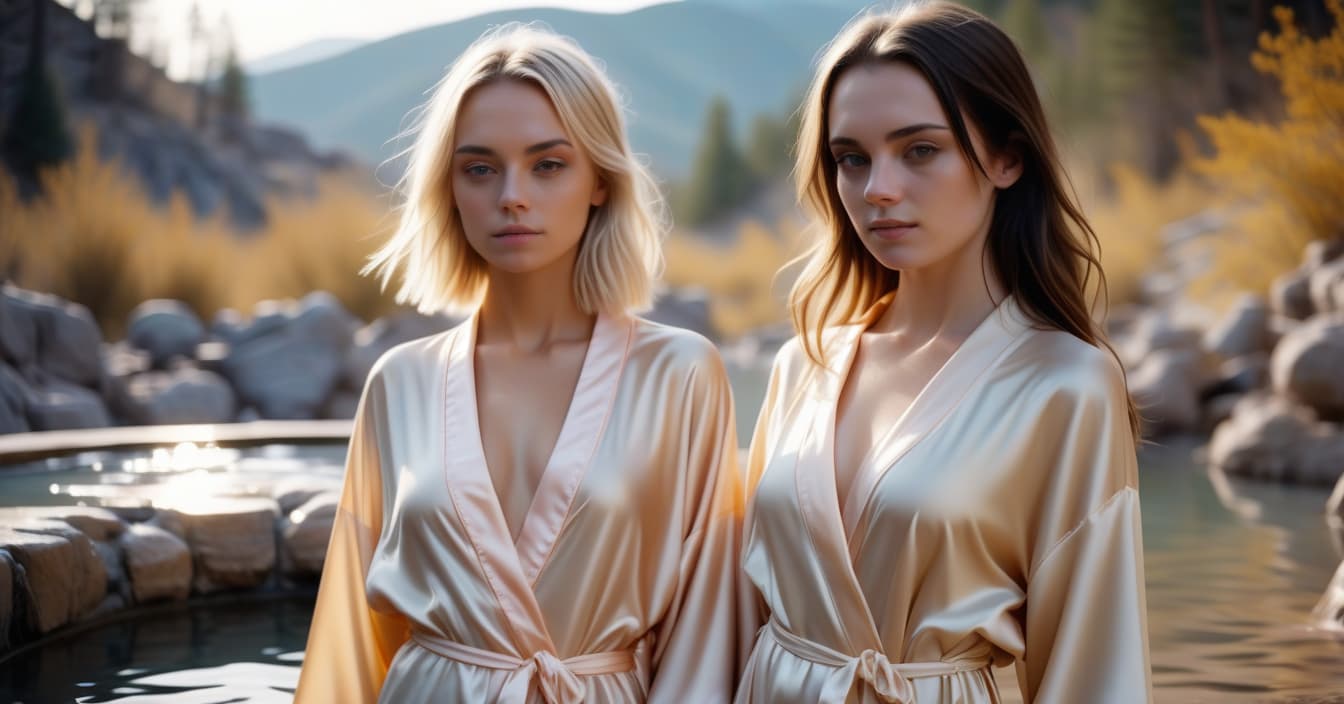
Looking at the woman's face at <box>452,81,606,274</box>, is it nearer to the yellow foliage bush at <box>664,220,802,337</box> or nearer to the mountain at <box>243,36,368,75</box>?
the yellow foliage bush at <box>664,220,802,337</box>

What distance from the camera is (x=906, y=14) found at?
6.17 ft

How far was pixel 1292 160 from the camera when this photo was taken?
9.31 meters

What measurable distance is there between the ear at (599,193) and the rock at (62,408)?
17.7 ft

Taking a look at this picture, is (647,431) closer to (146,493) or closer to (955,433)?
(955,433)

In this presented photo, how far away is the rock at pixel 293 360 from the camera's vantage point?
28.5ft

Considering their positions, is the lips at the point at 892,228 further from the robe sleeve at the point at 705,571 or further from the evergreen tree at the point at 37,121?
the evergreen tree at the point at 37,121

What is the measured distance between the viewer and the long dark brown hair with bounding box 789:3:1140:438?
1812 mm

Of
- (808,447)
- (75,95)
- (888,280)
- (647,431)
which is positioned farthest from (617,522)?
(75,95)

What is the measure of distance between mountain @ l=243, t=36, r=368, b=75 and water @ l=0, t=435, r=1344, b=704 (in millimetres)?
46551

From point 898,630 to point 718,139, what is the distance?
28.3 metres

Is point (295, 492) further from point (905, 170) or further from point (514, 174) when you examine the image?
point (905, 170)

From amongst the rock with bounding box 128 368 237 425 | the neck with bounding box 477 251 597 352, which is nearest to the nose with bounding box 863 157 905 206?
the neck with bounding box 477 251 597 352

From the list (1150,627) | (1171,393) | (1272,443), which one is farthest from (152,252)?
(1150,627)

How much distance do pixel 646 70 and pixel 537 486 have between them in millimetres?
53673
